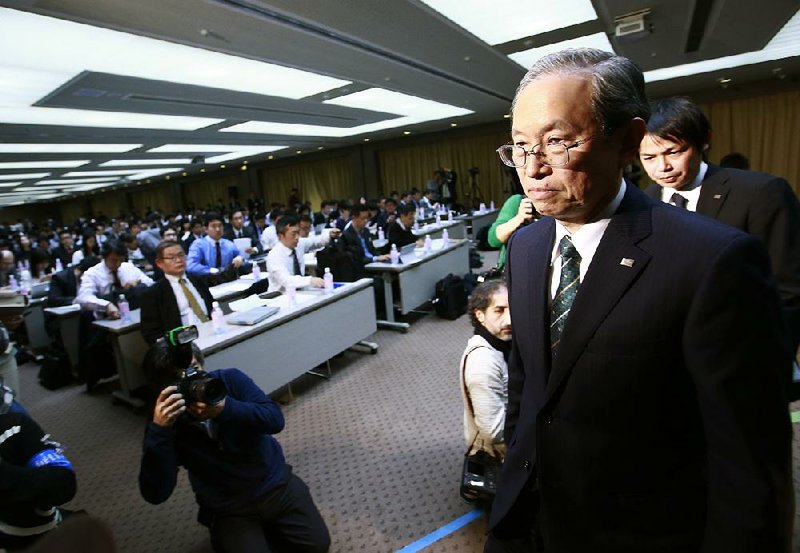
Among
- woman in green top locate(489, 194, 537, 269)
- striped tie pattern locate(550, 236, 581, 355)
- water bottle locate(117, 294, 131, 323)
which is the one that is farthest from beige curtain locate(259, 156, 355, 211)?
striped tie pattern locate(550, 236, 581, 355)

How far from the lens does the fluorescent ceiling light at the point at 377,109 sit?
Answer: 598cm

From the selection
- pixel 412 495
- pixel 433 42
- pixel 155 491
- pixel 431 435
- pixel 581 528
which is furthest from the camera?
pixel 433 42

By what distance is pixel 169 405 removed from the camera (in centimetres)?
155

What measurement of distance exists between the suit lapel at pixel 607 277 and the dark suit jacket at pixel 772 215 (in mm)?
1016

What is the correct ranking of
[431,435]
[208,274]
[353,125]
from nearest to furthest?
[431,435]
[208,274]
[353,125]

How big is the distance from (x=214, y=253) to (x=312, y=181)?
33.3 feet

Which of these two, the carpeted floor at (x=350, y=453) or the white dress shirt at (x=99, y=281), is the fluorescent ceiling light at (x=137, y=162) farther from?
the carpeted floor at (x=350, y=453)

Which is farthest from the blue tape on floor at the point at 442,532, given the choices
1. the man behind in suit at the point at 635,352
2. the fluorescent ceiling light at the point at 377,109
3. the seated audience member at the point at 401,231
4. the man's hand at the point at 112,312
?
the fluorescent ceiling light at the point at 377,109

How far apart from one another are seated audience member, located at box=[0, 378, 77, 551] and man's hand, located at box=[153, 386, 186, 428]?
34 centimetres

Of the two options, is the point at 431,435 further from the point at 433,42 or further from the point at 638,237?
the point at 433,42

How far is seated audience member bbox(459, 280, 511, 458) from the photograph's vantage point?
1749 millimetres

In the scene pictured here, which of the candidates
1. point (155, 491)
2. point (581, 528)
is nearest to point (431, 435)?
point (155, 491)

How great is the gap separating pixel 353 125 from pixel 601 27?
540 cm

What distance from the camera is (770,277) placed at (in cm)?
67
